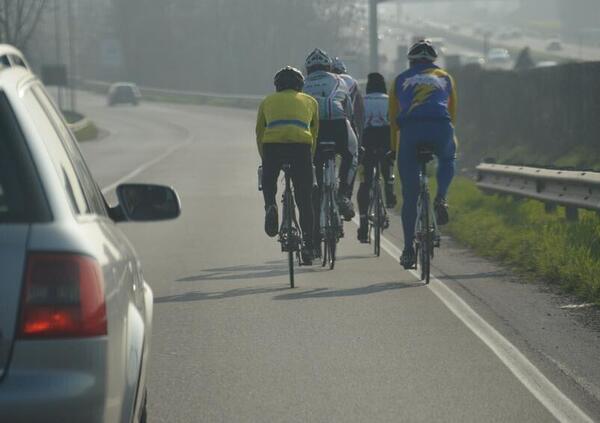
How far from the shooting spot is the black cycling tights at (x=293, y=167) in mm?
12617

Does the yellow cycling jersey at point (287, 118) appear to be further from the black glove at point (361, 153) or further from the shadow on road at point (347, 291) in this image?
the black glove at point (361, 153)

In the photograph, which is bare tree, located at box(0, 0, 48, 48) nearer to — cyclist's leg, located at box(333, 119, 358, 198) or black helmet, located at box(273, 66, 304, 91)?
cyclist's leg, located at box(333, 119, 358, 198)

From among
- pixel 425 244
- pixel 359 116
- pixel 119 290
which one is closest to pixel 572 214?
pixel 359 116

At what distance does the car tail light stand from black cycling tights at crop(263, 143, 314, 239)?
8.58 meters

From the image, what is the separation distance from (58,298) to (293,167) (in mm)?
8768

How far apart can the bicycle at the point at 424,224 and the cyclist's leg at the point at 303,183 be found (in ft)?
2.92

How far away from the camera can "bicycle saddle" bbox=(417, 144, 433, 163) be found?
41.0ft

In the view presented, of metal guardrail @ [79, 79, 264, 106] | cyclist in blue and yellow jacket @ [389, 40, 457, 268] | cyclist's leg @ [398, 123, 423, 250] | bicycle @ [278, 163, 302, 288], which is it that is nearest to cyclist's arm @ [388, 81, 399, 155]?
cyclist in blue and yellow jacket @ [389, 40, 457, 268]

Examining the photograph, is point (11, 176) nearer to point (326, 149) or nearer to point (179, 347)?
point (179, 347)

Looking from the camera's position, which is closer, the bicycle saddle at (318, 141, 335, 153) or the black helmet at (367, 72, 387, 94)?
the bicycle saddle at (318, 141, 335, 153)

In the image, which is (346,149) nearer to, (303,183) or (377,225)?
(377,225)

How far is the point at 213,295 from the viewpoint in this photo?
11758mm

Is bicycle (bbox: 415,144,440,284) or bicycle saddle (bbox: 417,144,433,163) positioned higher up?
bicycle saddle (bbox: 417,144,433,163)

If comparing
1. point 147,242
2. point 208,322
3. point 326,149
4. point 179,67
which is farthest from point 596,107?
point 179,67
